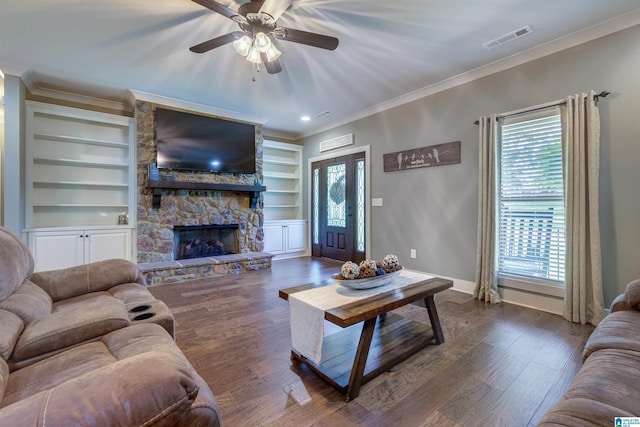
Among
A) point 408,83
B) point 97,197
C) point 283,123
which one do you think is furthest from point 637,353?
point 97,197

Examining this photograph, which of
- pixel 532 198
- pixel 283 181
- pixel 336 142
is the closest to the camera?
→ pixel 532 198

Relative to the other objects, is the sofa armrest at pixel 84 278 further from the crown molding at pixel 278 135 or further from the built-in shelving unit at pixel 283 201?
the crown molding at pixel 278 135

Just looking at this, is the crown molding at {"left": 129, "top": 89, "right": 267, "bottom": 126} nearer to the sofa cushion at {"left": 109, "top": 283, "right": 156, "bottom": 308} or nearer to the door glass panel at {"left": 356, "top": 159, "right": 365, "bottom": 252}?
the door glass panel at {"left": 356, "top": 159, "right": 365, "bottom": 252}

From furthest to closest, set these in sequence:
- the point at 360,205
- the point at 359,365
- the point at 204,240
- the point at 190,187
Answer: the point at 360,205 → the point at 204,240 → the point at 190,187 → the point at 359,365

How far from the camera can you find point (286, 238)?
5.95 metres

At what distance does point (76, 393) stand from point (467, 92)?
4.17 meters

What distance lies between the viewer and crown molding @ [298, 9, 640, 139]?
248cm

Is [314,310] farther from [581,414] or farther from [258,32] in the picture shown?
[258,32]

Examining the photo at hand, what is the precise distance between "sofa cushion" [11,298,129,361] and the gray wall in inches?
138

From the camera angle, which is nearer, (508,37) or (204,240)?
(508,37)

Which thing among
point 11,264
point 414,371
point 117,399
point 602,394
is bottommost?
point 414,371

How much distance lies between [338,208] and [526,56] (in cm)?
350

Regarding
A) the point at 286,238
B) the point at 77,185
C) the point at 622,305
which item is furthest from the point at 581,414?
the point at 77,185

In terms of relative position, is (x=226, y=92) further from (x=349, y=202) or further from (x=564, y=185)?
(x=564, y=185)
